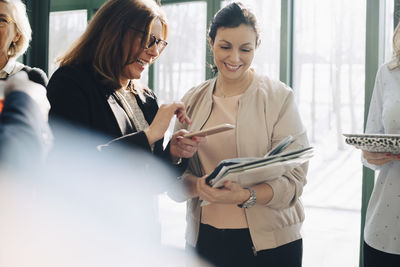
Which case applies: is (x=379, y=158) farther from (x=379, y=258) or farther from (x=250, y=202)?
(x=250, y=202)

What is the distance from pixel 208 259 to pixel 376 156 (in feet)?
2.71

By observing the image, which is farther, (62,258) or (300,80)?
(300,80)

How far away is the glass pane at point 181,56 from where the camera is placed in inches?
131

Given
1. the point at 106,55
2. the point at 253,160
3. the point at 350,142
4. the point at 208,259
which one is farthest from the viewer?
the point at 208,259

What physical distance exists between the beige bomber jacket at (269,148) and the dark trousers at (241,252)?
0.03m

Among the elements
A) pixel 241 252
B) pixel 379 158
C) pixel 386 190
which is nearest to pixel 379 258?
pixel 386 190

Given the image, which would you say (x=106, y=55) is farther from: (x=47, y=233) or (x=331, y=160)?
(x=331, y=160)

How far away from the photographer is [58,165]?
126 cm

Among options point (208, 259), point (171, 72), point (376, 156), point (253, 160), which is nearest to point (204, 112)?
point (253, 160)

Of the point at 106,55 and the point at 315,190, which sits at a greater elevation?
the point at 106,55

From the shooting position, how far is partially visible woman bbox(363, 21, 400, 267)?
5.41ft

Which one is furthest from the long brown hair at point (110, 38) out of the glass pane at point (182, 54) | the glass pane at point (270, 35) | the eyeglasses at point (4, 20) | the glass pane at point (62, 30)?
the glass pane at point (62, 30)

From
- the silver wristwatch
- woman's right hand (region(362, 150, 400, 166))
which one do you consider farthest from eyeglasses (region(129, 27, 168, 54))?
woman's right hand (region(362, 150, 400, 166))

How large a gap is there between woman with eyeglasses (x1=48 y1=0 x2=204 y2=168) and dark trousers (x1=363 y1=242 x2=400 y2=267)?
919 millimetres
